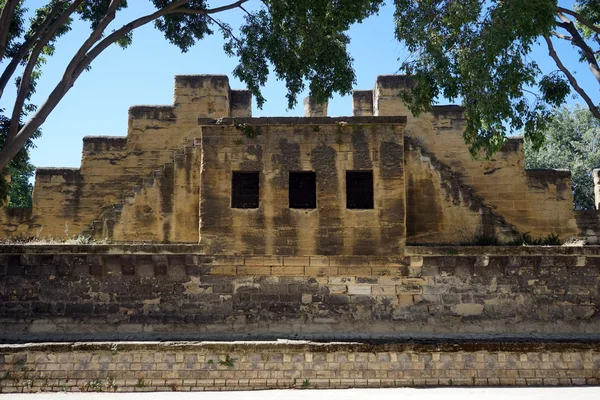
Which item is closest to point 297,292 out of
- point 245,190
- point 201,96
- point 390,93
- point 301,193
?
point 301,193

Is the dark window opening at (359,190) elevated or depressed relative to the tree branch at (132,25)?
depressed

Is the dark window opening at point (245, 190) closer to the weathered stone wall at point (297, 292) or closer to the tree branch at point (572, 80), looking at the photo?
the weathered stone wall at point (297, 292)

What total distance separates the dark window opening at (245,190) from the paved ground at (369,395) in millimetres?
3809

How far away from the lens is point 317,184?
10.9 m

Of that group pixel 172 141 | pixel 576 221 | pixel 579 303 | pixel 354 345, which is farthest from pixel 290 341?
pixel 576 221

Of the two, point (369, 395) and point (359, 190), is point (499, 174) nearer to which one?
point (359, 190)

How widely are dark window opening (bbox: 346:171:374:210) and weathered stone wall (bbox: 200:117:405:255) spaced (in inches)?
12.7

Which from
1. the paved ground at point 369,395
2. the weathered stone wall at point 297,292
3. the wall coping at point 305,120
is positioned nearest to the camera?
the paved ground at point 369,395

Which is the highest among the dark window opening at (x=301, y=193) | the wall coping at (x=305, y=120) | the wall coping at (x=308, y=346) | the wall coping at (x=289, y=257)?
the wall coping at (x=305, y=120)

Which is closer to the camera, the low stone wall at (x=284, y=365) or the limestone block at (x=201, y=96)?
the low stone wall at (x=284, y=365)

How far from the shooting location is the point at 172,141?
586 inches

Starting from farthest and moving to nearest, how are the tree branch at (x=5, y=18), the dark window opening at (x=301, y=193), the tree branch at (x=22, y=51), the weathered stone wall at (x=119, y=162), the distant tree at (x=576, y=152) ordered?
the distant tree at (x=576, y=152) → the weathered stone wall at (x=119, y=162) → the dark window opening at (x=301, y=193) → the tree branch at (x=22, y=51) → the tree branch at (x=5, y=18)

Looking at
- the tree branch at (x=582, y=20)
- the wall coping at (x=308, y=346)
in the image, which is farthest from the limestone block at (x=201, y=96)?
the tree branch at (x=582, y=20)

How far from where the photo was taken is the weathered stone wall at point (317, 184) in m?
10.7
